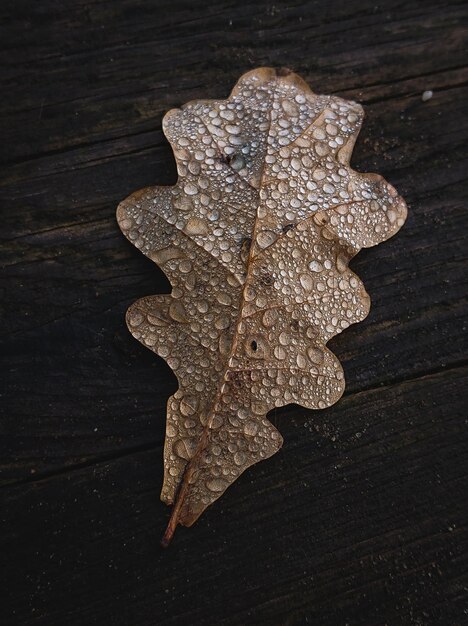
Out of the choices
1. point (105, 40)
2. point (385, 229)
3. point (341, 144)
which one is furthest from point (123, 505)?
point (105, 40)

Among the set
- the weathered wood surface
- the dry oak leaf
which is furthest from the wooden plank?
the dry oak leaf

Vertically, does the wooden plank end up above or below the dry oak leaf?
below

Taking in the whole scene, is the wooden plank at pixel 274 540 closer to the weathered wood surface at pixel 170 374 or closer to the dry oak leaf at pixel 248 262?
the weathered wood surface at pixel 170 374

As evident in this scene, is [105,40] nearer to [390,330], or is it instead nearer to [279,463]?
[390,330]

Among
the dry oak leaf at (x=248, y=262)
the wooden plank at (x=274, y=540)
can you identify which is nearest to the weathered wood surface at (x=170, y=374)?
the wooden plank at (x=274, y=540)

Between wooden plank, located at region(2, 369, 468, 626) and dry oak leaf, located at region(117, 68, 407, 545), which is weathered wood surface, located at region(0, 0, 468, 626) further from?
dry oak leaf, located at region(117, 68, 407, 545)

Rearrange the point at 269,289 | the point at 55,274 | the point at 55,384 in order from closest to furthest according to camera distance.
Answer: the point at 269,289 < the point at 55,384 < the point at 55,274

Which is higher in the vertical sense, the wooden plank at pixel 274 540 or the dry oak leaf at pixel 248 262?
the dry oak leaf at pixel 248 262
